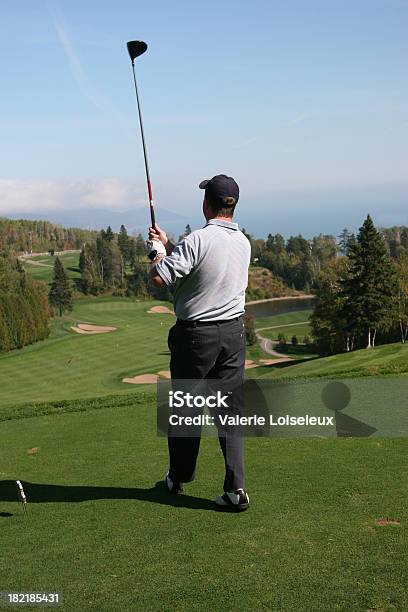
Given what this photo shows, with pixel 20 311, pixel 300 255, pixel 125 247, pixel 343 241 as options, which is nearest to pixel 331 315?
pixel 20 311

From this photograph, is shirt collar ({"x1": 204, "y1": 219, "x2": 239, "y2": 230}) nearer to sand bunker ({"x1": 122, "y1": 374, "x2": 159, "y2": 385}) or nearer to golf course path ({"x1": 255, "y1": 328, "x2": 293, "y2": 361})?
sand bunker ({"x1": 122, "y1": 374, "x2": 159, "y2": 385})

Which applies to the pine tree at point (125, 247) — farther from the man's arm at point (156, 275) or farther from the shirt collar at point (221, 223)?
the man's arm at point (156, 275)

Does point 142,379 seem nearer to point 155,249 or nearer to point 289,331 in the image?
point 155,249

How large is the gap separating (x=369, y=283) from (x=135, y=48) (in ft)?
140

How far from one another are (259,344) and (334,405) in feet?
249

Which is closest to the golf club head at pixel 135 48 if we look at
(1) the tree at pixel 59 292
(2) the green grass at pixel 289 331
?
(2) the green grass at pixel 289 331

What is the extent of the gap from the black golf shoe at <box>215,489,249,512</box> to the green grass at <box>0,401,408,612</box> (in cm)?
9

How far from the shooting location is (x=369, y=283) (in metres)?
46.6

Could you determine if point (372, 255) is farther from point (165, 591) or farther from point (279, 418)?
point (165, 591)

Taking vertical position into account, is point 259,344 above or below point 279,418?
below

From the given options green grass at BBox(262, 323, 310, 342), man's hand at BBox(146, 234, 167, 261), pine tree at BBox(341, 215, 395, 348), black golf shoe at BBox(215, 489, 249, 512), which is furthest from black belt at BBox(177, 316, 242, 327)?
green grass at BBox(262, 323, 310, 342)

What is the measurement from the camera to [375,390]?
388 inches

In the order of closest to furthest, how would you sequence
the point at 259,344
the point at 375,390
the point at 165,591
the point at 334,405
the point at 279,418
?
the point at 165,591 < the point at 279,418 < the point at 334,405 < the point at 375,390 < the point at 259,344

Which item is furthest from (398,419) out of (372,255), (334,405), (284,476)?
(372,255)
